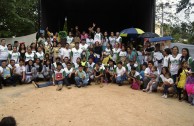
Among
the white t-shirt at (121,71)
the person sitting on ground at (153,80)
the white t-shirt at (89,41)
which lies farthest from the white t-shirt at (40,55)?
the person sitting on ground at (153,80)

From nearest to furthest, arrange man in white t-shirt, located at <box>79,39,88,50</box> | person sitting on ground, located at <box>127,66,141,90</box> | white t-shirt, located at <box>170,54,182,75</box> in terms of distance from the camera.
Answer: white t-shirt, located at <box>170,54,182,75</box> → person sitting on ground, located at <box>127,66,141,90</box> → man in white t-shirt, located at <box>79,39,88,50</box>

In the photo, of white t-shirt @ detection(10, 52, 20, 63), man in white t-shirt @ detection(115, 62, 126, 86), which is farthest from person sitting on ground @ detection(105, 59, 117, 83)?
white t-shirt @ detection(10, 52, 20, 63)

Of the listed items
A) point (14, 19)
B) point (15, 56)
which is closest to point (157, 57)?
point (15, 56)

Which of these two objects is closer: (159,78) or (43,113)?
(43,113)

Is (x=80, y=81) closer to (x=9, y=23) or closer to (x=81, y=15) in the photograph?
(x=81, y=15)

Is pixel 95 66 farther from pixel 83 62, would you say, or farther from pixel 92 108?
pixel 92 108

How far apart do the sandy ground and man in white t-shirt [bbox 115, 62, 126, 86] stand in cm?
71

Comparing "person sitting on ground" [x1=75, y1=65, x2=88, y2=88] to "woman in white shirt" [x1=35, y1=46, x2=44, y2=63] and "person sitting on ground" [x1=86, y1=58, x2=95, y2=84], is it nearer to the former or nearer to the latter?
"person sitting on ground" [x1=86, y1=58, x2=95, y2=84]

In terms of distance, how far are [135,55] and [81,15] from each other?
733 centimetres

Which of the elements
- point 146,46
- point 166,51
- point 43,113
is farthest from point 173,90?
point 43,113

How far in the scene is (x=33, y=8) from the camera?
21.0 m

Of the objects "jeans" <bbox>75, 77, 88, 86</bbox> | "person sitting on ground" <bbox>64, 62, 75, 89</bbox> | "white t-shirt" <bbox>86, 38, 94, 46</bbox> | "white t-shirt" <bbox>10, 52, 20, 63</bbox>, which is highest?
"white t-shirt" <bbox>86, 38, 94, 46</bbox>

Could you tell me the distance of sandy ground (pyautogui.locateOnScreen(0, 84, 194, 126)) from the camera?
525 cm

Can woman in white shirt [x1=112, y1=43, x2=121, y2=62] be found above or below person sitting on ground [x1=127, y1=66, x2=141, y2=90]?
above
